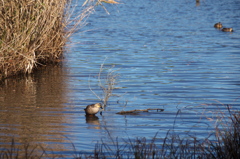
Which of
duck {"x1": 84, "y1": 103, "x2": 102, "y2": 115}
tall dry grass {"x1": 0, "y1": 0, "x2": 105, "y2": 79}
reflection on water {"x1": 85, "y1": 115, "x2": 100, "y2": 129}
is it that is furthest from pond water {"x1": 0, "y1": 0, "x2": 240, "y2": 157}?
tall dry grass {"x1": 0, "y1": 0, "x2": 105, "y2": 79}

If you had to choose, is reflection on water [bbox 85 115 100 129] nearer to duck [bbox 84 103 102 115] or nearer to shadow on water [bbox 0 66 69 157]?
duck [bbox 84 103 102 115]

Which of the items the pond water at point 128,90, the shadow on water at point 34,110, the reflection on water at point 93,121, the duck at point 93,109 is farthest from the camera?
the duck at point 93,109

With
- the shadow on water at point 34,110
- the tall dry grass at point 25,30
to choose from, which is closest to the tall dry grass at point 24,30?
the tall dry grass at point 25,30

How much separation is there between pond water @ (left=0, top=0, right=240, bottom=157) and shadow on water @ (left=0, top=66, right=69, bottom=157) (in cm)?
2

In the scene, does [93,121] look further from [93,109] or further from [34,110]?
[34,110]

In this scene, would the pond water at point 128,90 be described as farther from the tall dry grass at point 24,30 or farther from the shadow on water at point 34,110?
the tall dry grass at point 24,30

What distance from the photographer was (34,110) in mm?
9234

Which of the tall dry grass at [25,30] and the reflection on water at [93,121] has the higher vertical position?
the tall dry grass at [25,30]

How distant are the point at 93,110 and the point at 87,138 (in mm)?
1338

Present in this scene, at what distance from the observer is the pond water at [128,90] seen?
7742 millimetres

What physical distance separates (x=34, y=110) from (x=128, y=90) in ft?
9.21

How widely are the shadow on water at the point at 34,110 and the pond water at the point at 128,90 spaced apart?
0.02 meters

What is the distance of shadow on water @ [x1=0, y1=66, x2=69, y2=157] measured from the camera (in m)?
7.34

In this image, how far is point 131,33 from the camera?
2445 cm
